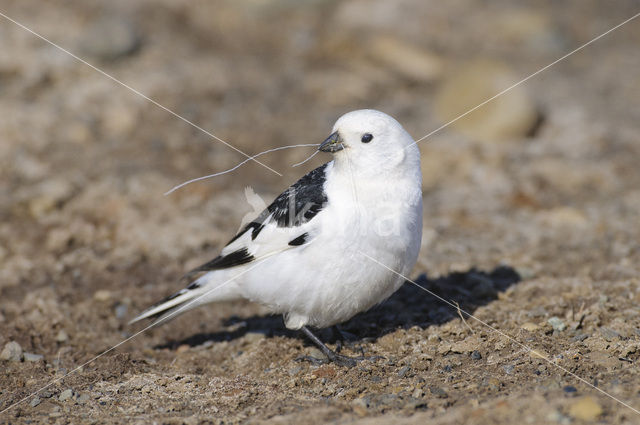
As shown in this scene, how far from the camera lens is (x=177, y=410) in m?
3.60

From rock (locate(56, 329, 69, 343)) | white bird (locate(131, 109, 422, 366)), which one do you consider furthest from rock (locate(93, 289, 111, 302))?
white bird (locate(131, 109, 422, 366))

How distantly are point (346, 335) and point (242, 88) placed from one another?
534 cm

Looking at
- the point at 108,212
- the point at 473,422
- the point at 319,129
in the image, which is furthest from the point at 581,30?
the point at 473,422

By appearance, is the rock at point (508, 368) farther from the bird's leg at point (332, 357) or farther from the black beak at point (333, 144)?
the black beak at point (333, 144)

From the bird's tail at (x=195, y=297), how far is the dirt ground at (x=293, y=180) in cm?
34

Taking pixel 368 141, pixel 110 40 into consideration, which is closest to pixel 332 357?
pixel 368 141

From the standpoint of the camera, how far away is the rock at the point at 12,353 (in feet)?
14.2

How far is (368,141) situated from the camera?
380 cm

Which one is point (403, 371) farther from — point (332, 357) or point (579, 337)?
point (579, 337)

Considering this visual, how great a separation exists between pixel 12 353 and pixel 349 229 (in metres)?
2.34

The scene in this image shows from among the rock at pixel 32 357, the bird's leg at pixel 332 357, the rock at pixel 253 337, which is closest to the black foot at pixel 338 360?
the bird's leg at pixel 332 357

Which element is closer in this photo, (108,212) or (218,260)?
(218,260)

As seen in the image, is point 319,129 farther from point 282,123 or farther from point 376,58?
point 376,58

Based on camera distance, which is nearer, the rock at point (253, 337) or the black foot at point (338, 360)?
the black foot at point (338, 360)
